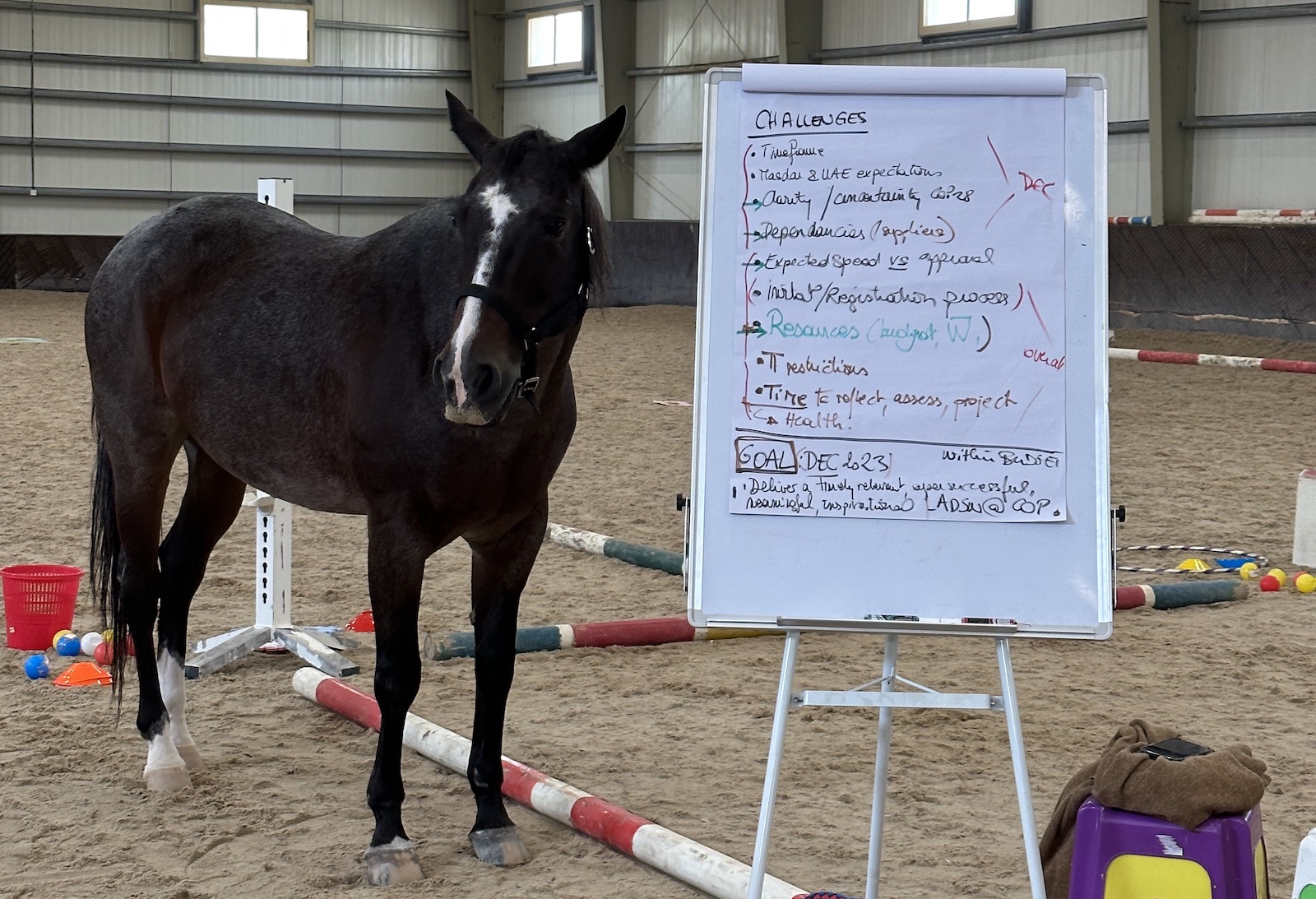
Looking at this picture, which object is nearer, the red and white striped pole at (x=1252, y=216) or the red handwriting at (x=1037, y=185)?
the red handwriting at (x=1037, y=185)

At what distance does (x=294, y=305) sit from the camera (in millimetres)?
3395

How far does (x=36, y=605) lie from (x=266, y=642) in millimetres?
743

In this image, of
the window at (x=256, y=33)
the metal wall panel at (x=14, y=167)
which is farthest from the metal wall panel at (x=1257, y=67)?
the metal wall panel at (x=14, y=167)

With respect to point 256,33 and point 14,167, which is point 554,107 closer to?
point 256,33

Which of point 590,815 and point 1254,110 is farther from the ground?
point 1254,110

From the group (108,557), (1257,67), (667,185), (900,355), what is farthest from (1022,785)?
(667,185)

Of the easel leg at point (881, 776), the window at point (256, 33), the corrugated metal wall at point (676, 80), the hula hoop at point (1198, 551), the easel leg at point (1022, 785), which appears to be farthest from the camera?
the window at point (256, 33)

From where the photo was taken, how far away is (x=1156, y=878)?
2.38 meters

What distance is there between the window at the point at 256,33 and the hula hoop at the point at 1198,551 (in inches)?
716

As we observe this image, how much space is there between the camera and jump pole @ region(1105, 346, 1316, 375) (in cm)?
1134

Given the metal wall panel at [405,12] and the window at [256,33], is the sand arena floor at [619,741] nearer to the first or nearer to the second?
the window at [256,33]

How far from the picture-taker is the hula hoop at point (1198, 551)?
577cm

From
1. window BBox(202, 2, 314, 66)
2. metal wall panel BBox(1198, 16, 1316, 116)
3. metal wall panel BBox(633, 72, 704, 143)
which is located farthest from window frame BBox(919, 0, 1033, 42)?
window BBox(202, 2, 314, 66)

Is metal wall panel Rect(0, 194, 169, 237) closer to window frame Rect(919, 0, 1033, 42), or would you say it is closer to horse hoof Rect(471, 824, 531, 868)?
window frame Rect(919, 0, 1033, 42)
